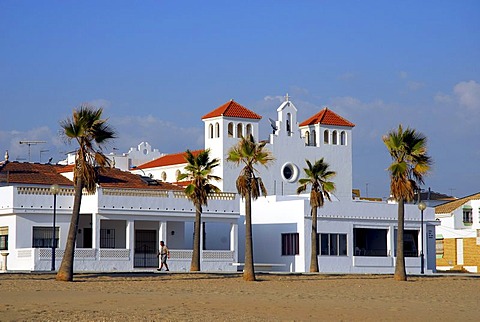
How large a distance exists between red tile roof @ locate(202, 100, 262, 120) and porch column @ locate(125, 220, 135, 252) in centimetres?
2777

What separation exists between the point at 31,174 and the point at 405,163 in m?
25.4

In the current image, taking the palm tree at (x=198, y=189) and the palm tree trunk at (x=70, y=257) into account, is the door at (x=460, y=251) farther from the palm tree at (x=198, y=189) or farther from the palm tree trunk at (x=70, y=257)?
the palm tree trunk at (x=70, y=257)

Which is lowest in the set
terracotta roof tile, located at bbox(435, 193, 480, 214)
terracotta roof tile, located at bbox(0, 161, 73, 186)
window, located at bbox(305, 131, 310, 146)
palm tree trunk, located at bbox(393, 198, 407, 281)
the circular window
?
palm tree trunk, located at bbox(393, 198, 407, 281)

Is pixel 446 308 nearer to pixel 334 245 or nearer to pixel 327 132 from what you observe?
pixel 334 245

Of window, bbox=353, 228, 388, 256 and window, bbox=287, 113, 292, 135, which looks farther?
window, bbox=287, 113, 292, 135

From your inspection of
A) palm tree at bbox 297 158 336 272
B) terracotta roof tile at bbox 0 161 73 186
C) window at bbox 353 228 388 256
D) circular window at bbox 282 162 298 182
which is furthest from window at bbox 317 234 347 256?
circular window at bbox 282 162 298 182

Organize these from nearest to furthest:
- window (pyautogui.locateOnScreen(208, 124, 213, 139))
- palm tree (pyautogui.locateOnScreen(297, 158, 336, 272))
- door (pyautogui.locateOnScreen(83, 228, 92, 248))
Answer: palm tree (pyautogui.locateOnScreen(297, 158, 336, 272)) < door (pyautogui.locateOnScreen(83, 228, 92, 248)) < window (pyautogui.locateOnScreen(208, 124, 213, 139))

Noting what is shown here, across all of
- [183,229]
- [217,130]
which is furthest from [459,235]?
[183,229]

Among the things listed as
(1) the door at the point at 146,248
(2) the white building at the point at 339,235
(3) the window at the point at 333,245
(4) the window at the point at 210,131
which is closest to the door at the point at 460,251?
(2) the white building at the point at 339,235

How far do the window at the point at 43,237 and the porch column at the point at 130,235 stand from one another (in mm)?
3750

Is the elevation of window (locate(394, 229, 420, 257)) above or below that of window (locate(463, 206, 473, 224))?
below

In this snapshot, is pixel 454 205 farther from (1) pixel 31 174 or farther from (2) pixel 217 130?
(1) pixel 31 174

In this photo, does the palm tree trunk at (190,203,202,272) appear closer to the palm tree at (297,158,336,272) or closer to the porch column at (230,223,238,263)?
the porch column at (230,223,238,263)

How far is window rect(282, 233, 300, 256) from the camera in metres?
59.8
